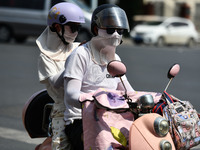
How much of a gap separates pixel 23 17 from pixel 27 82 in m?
10.2

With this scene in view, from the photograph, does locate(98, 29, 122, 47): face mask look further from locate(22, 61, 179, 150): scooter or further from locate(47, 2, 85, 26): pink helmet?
locate(47, 2, 85, 26): pink helmet

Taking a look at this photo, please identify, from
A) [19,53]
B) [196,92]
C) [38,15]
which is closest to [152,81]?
[196,92]

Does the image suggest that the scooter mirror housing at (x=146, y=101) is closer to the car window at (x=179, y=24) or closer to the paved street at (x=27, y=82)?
the paved street at (x=27, y=82)

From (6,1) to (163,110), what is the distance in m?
18.1

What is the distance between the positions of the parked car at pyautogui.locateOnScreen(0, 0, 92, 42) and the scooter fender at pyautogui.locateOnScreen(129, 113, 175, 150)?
667 inches

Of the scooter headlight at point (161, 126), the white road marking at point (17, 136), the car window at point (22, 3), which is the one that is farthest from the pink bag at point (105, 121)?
the car window at point (22, 3)

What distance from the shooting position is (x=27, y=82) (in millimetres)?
10422

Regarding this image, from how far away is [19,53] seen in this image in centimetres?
1661

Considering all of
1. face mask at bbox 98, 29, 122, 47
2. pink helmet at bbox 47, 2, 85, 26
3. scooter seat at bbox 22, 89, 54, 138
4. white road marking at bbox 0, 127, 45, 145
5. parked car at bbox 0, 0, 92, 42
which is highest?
face mask at bbox 98, 29, 122, 47

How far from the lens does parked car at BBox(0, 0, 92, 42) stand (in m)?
20.0

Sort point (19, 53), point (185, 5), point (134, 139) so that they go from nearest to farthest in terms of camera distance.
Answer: point (134, 139), point (19, 53), point (185, 5)

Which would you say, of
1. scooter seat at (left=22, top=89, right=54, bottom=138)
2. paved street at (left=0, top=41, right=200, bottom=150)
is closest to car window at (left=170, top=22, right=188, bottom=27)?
paved street at (left=0, top=41, right=200, bottom=150)

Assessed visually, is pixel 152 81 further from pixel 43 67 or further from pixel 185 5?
pixel 185 5

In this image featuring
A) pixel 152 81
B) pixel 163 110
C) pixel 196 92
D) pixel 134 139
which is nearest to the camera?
pixel 134 139
